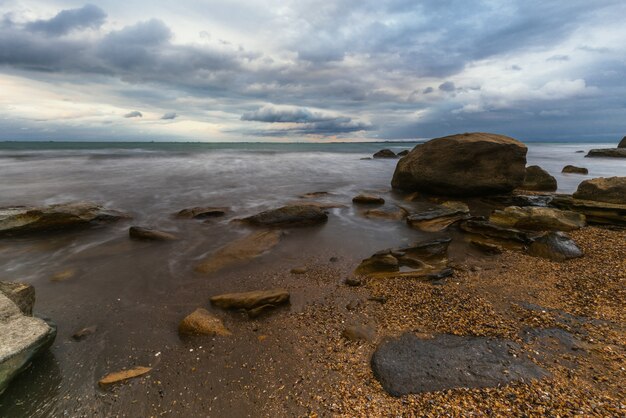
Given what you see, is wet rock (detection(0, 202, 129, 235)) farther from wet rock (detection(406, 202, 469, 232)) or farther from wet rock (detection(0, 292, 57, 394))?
wet rock (detection(406, 202, 469, 232))

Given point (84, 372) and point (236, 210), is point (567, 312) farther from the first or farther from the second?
point (236, 210)

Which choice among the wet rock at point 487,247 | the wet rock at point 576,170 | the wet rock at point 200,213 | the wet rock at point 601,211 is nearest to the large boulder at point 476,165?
the wet rock at point 601,211

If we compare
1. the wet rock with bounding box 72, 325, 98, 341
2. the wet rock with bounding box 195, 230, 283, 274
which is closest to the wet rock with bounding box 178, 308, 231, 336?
the wet rock with bounding box 72, 325, 98, 341

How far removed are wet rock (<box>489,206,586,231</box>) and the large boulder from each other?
13.2 ft

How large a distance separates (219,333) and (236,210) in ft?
26.9

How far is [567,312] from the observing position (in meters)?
4.49

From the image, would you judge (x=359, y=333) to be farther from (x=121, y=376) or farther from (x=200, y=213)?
(x=200, y=213)

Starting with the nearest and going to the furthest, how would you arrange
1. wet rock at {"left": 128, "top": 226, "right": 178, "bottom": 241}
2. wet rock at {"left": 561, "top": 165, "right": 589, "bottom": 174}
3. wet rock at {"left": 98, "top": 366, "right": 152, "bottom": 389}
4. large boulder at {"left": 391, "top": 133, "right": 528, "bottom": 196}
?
wet rock at {"left": 98, "top": 366, "right": 152, "bottom": 389}
wet rock at {"left": 128, "top": 226, "right": 178, "bottom": 241}
large boulder at {"left": 391, "top": 133, "right": 528, "bottom": 196}
wet rock at {"left": 561, "top": 165, "right": 589, "bottom": 174}

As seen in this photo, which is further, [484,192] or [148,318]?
[484,192]

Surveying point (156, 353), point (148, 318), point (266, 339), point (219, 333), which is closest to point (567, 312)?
point (266, 339)

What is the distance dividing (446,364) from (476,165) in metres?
11.3

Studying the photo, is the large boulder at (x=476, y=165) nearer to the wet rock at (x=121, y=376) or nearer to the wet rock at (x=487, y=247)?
the wet rock at (x=487, y=247)

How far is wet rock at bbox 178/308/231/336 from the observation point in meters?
4.24

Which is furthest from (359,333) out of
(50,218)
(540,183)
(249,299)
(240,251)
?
(540,183)
